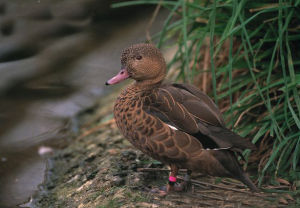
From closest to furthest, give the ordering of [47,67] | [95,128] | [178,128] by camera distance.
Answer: [178,128] < [95,128] < [47,67]

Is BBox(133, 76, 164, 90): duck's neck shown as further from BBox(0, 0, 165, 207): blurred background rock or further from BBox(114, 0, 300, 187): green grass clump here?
BBox(0, 0, 165, 207): blurred background rock

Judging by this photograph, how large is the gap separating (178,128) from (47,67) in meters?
3.36

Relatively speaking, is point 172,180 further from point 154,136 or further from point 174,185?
point 154,136

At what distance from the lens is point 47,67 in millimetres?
6246

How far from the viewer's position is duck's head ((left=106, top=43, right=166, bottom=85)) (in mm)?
3447

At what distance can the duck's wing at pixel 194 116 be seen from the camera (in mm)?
3146

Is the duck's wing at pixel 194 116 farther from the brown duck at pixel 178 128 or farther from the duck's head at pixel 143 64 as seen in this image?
the duck's head at pixel 143 64

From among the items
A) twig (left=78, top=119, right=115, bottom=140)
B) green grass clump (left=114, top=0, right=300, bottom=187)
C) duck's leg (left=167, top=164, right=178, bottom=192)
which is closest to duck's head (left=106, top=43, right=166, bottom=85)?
green grass clump (left=114, top=0, right=300, bottom=187)

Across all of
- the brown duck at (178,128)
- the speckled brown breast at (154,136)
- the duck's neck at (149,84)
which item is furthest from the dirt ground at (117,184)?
the duck's neck at (149,84)

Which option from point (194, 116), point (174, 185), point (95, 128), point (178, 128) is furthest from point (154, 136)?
point (95, 128)

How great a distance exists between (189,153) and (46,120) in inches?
97.7

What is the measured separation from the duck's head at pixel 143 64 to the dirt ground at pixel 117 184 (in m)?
0.62

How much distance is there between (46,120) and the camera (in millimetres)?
5328

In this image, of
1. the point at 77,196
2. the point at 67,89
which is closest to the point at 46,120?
the point at 67,89
